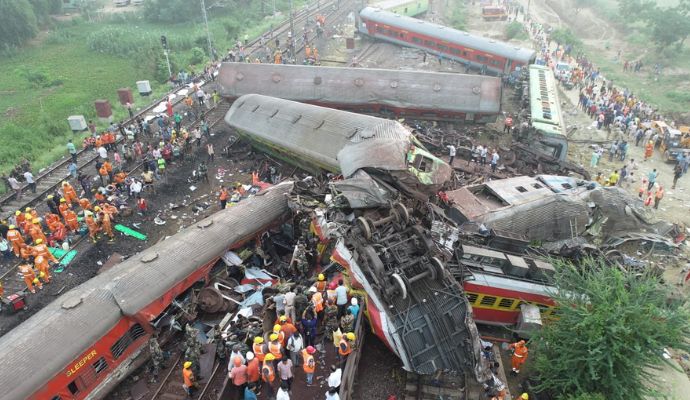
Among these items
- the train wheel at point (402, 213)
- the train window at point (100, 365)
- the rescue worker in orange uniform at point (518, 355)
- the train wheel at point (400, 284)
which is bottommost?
the rescue worker in orange uniform at point (518, 355)

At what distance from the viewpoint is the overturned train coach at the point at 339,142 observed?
46.3 feet

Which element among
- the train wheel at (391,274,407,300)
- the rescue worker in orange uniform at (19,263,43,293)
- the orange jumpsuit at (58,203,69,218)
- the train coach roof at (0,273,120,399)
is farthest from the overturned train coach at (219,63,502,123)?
the train coach roof at (0,273,120,399)

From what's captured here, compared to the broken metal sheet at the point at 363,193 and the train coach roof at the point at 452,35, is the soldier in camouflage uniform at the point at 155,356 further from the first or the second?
the train coach roof at the point at 452,35

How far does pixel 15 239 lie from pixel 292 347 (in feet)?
35.4

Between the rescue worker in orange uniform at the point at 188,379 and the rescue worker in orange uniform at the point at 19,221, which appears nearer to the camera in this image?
the rescue worker in orange uniform at the point at 188,379

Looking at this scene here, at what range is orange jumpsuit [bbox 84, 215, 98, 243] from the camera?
1526 centimetres

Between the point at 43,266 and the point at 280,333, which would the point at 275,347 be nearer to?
the point at 280,333

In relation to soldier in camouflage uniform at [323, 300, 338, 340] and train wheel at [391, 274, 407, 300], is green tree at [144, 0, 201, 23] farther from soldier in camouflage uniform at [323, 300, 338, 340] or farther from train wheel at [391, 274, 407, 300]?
train wheel at [391, 274, 407, 300]

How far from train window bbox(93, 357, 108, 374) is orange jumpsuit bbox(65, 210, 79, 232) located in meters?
7.23

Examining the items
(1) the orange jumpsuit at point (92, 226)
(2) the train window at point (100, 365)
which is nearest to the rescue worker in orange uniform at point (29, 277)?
(1) the orange jumpsuit at point (92, 226)

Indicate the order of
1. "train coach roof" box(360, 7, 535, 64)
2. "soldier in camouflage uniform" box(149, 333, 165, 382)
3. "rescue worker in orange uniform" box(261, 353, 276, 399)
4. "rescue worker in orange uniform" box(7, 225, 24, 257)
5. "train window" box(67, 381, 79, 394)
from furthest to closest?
"train coach roof" box(360, 7, 535, 64) < "rescue worker in orange uniform" box(7, 225, 24, 257) < "soldier in camouflage uniform" box(149, 333, 165, 382) < "train window" box(67, 381, 79, 394) < "rescue worker in orange uniform" box(261, 353, 276, 399)

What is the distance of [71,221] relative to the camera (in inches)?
617

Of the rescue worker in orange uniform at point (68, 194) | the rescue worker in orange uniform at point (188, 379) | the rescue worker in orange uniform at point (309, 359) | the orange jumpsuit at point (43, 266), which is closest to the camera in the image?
the rescue worker in orange uniform at point (309, 359)

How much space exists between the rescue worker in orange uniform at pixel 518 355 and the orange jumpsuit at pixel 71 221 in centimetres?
1482
